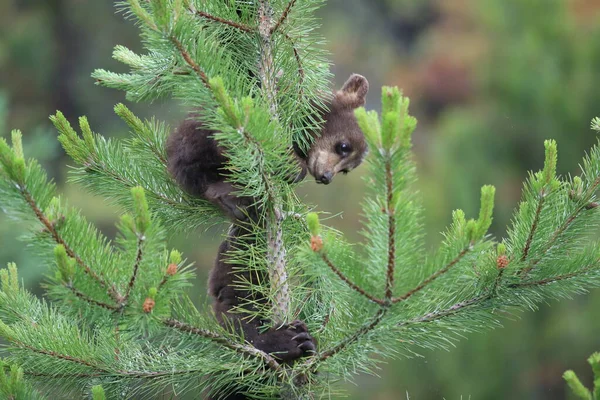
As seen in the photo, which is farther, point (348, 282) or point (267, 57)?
point (267, 57)

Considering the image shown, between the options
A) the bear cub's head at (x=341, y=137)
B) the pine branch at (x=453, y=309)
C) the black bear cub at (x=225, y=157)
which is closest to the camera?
the pine branch at (x=453, y=309)

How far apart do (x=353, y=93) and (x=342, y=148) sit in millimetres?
368

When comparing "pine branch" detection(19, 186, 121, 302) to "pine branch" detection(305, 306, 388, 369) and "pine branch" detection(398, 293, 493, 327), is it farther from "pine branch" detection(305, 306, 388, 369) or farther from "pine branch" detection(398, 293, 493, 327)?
"pine branch" detection(398, 293, 493, 327)

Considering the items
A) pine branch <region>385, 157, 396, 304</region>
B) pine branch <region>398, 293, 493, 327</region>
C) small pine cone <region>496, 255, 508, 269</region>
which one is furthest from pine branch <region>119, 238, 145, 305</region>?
small pine cone <region>496, 255, 508, 269</region>

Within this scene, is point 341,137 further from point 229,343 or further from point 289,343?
point 229,343

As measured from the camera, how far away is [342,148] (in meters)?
4.48

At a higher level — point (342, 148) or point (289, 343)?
point (342, 148)

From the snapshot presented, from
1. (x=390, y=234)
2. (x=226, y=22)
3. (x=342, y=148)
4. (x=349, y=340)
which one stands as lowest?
(x=349, y=340)

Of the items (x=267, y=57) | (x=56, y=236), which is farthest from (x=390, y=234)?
(x=267, y=57)

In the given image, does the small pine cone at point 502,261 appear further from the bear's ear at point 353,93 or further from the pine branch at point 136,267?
the bear's ear at point 353,93

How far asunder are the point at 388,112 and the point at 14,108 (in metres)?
19.1

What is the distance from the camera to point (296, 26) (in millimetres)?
3393

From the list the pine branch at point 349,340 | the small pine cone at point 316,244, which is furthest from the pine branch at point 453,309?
the small pine cone at point 316,244

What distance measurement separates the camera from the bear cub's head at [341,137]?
4266 mm
